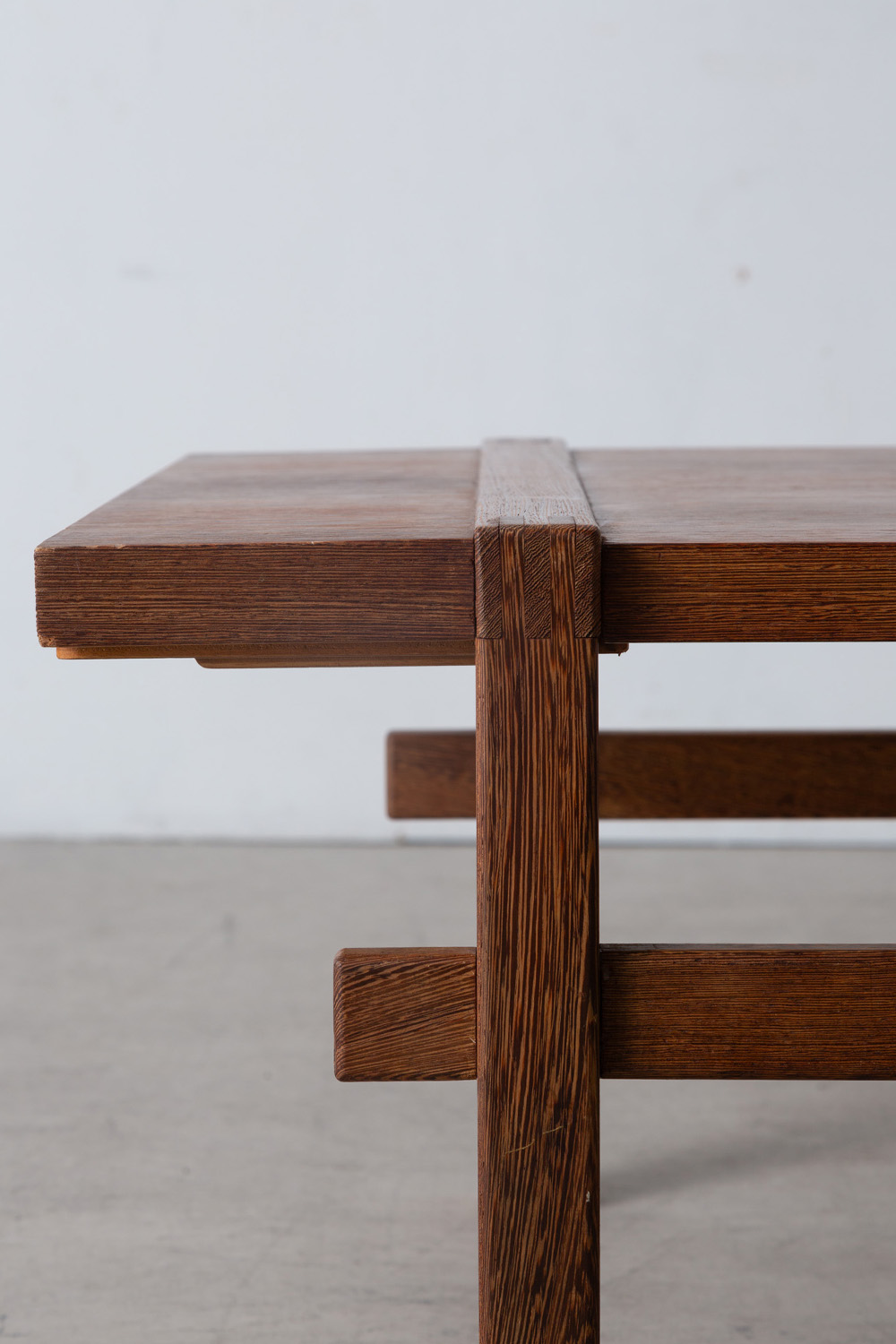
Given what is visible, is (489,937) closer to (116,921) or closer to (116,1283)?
(116,1283)

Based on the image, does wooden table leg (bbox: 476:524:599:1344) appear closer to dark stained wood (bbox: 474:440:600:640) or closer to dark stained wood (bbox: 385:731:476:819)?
dark stained wood (bbox: 474:440:600:640)

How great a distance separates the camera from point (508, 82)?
257 centimetres

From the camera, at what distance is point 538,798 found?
2.79 ft

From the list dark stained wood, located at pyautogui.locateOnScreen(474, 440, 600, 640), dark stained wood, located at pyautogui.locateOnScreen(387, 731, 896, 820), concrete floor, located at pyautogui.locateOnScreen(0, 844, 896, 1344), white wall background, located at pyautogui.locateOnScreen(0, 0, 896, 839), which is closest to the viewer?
dark stained wood, located at pyautogui.locateOnScreen(474, 440, 600, 640)

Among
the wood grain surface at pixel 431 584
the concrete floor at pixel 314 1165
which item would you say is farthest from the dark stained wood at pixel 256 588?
the concrete floor at pixel 314 1165

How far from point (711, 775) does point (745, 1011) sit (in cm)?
72

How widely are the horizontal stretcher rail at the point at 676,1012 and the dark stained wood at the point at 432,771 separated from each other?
70 cm

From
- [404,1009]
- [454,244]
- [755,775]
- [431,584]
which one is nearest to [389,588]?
[431,584]

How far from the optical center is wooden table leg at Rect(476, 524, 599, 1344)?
0.85 metres

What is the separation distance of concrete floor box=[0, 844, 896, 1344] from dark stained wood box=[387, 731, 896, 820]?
1.21 feet

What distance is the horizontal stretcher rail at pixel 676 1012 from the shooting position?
88cm

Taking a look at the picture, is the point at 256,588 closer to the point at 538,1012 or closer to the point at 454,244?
the point at 538,1012

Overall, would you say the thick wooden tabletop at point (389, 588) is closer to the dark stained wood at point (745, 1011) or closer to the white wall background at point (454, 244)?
the dark stained wood at point (745, 1011)

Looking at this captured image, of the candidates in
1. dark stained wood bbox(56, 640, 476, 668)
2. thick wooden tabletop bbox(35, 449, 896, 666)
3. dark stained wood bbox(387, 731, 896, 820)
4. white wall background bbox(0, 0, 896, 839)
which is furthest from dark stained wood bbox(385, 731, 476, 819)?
white wall background bbox(0, 0, 896, 839)
